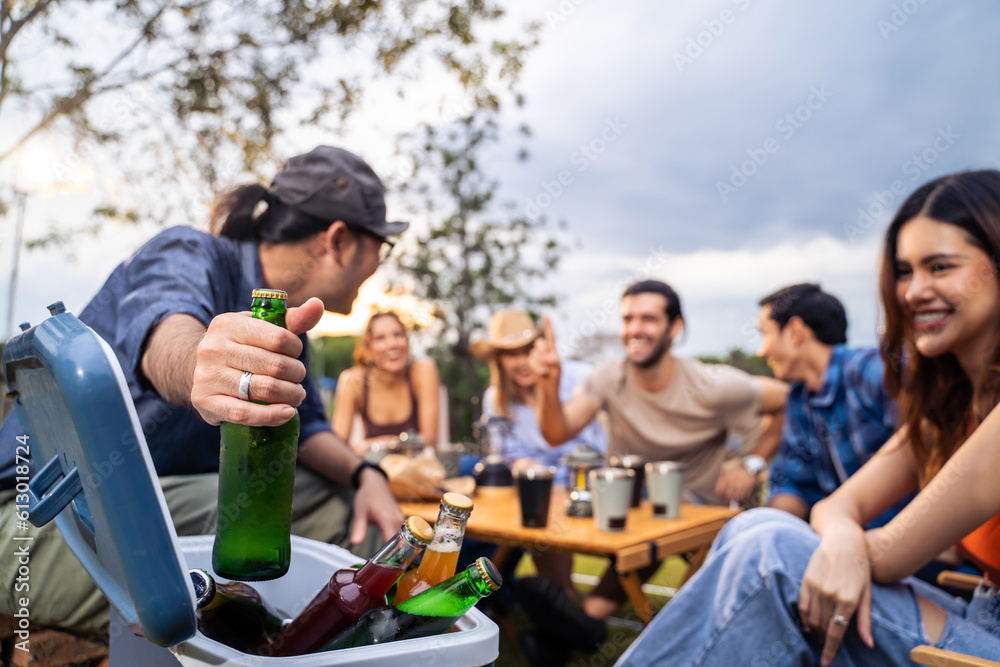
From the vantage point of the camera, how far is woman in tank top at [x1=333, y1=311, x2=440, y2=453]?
4.50 m

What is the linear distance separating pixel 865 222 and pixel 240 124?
512 cm

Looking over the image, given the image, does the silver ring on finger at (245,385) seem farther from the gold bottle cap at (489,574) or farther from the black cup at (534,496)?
the black cup at (534,496)

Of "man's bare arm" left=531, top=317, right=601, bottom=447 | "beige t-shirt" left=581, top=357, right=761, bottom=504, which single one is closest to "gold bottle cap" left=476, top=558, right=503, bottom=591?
"man's bare arm" left=531, top=317, right=601, bottom=447

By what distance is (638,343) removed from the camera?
A: 12.2 feet

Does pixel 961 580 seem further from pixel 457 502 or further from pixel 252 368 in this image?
pixel 252 368

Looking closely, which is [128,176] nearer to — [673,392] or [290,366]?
[673,392]

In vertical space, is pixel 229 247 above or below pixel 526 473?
above

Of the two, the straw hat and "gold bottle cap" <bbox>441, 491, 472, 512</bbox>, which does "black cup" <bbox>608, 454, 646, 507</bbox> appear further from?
"gold bottle cap" <bbox>441, 491, 472, 512</bbox>

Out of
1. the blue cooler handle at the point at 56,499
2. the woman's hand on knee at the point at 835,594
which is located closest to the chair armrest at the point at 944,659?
the woman's hand on knee at the point at 835,594

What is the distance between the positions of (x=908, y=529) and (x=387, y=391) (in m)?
3.68

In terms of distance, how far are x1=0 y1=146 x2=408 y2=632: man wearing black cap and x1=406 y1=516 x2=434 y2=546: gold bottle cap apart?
0.62 ft

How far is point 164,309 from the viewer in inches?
42.9

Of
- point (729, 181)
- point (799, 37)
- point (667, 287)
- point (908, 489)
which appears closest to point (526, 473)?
point (908, 489)

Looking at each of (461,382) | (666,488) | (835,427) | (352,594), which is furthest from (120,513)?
(461,382)
